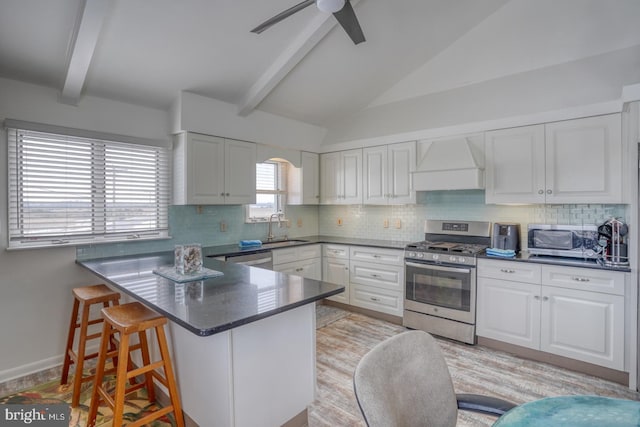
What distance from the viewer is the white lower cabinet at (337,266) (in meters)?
4.32

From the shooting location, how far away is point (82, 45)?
7.78ft

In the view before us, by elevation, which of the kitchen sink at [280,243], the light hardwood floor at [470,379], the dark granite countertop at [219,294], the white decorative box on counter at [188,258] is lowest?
the light hardwood floor at [470,379]

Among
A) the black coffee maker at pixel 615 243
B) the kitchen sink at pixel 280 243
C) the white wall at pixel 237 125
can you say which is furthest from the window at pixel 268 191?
the black coffee maker at pixel 615 243

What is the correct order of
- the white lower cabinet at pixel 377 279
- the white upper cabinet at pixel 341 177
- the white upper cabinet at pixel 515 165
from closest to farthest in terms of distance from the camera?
the white upper cabinet at pixel 515 165 < the white lower cabinet at pixel 377 279 < the white upper cabinet at pixel 341 177

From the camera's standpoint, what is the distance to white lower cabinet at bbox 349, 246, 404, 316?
12.6 feet

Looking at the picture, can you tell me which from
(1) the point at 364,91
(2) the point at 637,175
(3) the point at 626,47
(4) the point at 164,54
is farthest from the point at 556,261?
(4) the point at 164,54

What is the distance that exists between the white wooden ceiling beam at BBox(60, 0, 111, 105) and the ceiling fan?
100 centimetres

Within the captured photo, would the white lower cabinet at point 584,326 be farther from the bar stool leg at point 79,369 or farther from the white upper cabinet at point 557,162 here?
the bar stool leg at point 79,369

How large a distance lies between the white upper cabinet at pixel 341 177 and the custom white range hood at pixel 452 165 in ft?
3.05

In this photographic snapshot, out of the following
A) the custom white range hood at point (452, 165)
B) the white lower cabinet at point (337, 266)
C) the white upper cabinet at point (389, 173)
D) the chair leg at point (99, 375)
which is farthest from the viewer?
the white lower cabinet at point (337, 266)

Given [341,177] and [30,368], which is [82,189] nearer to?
[30,368]

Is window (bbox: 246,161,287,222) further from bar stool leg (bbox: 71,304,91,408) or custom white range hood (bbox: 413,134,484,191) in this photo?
bar stool leg (bbox: 71,304,91,408)

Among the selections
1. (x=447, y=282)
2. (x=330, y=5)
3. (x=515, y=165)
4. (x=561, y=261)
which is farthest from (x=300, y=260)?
(x=330, y=5)

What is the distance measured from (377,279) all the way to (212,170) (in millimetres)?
2301
